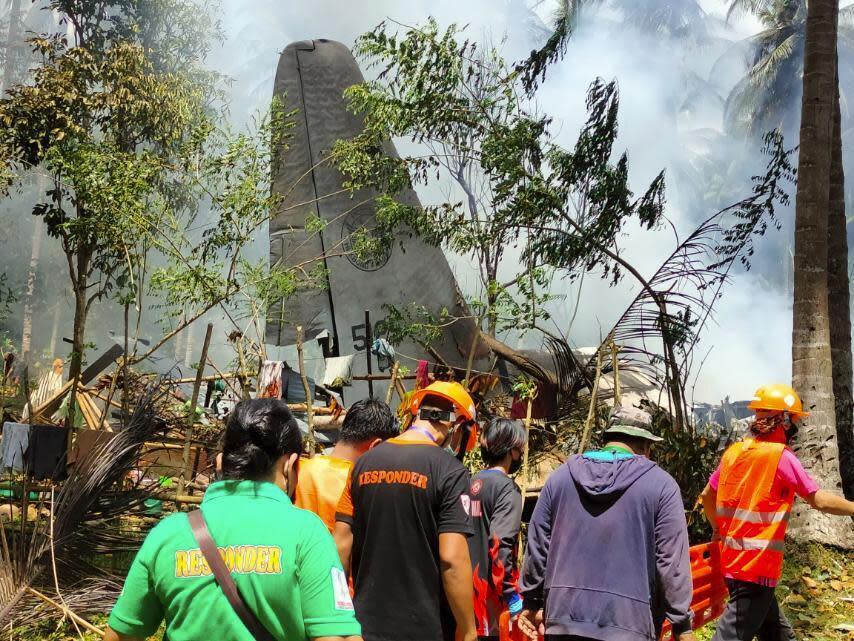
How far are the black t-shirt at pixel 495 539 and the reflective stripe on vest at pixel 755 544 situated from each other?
4.13 feet

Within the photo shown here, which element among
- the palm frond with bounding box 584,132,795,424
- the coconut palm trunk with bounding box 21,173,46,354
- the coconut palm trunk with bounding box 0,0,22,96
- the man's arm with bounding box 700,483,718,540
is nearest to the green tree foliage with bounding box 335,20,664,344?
the palm frond with bounding box 584,132,795,424

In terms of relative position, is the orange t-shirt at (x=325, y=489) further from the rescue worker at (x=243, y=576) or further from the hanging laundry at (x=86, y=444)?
the hanging laundry at (x=86, y=444)

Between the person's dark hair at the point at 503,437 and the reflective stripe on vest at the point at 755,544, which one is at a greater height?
the person's dark hair at the point at 503,437

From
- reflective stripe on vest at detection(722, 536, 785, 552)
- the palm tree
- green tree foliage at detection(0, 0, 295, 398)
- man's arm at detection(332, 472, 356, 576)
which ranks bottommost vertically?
reflective stripe on vest at detection(722, 536, 785, 552)

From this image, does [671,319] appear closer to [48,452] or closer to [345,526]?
[48,452]

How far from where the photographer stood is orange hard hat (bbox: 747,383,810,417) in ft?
16.1

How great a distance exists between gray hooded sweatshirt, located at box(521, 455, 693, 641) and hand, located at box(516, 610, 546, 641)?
95 mm

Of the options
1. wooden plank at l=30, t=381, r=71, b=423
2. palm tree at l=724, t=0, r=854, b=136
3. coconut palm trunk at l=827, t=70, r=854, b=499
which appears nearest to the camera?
wooden plank at l=30, t=381, r=71, b=423

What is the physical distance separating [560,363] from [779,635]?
5.20m

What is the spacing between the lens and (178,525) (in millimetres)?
2219

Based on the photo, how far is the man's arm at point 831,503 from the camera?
179 inches

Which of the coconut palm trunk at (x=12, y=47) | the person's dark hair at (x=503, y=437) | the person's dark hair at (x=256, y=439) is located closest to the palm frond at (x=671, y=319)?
the person's dark hair at (x=503, y=437)

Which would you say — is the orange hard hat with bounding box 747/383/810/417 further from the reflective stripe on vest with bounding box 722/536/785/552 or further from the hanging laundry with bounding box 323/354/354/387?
the hanging laundry with bounding box 323/354/354/387

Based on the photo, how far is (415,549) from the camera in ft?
11.2
